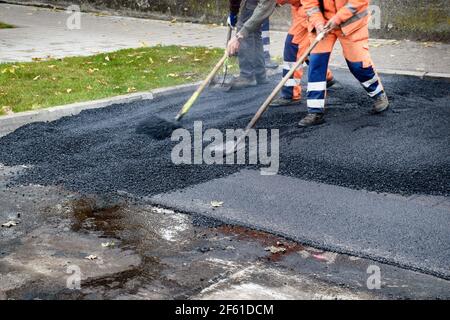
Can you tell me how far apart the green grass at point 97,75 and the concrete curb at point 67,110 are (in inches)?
8.9

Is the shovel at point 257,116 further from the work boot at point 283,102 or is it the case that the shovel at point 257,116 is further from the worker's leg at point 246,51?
the worker's leg at point 246,51

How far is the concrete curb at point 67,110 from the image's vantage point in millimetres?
7293

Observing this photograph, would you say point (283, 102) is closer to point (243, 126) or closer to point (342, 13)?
point (243, 126)

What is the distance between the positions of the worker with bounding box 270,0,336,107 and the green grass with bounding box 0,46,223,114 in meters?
1.77

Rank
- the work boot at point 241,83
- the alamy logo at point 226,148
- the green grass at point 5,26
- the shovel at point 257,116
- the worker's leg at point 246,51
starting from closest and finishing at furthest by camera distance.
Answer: the alamy logo at point 226,148, the shovel at point 257,116, the worker's leg at point 246,51, the work boot at point 241,83, the green grass at point 5,26

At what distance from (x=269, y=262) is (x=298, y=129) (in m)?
3.00

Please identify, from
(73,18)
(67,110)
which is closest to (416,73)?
(67,110)

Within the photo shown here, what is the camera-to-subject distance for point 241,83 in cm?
900

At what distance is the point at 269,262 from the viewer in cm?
418

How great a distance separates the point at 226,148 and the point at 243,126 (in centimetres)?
70

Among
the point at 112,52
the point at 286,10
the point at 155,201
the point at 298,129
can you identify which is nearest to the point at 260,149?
the point at 298,129

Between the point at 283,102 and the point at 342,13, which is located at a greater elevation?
the point at 342,13

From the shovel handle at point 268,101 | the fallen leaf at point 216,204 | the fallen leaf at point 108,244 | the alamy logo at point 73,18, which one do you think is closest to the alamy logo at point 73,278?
the fallen leaf at point 108,244
